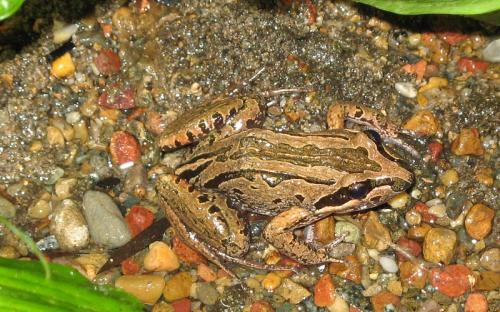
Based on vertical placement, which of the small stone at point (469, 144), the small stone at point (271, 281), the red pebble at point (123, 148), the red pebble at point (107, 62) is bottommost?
the small stone at point (271, 281)

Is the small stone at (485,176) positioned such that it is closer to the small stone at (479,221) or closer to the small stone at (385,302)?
the small stone at (479,221)

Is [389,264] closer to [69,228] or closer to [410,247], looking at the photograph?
[410,247]

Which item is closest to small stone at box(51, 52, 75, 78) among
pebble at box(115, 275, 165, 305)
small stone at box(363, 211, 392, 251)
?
pebble at box(115, 275, 165, 305)

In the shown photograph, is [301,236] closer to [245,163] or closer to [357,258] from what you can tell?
[357,258]

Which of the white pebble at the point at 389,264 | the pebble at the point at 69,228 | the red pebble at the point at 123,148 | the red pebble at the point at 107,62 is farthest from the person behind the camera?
the red pebble at the point at 107,62

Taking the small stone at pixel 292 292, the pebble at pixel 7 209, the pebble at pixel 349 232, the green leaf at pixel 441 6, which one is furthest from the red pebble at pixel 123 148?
the green leaf at pixel 441 6

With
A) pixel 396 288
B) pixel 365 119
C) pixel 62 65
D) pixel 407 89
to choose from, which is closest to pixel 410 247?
pixel 396 288

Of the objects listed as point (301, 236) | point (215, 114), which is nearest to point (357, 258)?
point (301, 236)
